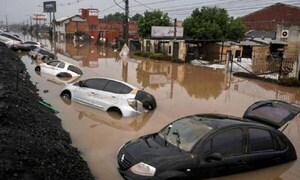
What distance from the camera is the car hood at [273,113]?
8617 millimetres

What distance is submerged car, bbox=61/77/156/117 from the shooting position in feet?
43.0

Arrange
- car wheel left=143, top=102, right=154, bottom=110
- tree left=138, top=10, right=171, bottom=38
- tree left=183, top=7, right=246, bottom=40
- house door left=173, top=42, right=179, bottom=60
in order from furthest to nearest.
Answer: tree left=138, top=10, right=171, bottom=38
tree left=183, top=7, right=246, bottom=40
house door left=173, top=42, right=179, bottom=60
car wheel left=143, top=102, right=154, bottom=110

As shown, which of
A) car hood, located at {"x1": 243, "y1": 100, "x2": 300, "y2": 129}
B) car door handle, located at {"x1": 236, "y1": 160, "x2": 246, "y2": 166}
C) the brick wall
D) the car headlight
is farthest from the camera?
the brick wall

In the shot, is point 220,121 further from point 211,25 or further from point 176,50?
point 211,25

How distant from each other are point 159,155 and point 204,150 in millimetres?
929

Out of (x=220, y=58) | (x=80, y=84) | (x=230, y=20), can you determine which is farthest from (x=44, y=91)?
(x=230, y=20)

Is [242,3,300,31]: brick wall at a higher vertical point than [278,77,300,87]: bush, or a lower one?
higher

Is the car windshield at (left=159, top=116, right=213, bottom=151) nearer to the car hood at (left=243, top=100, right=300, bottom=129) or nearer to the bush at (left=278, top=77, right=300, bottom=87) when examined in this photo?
the car hood at (left=243, top=100, right=300, bottom=129)

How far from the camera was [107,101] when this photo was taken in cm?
1342

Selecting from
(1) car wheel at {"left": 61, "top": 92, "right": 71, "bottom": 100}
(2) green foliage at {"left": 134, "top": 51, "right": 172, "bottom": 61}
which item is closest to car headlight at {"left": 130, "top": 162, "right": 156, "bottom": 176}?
(1) car wheel at {"left": 61, "top": 92, "right": 71, "bottom": 100}

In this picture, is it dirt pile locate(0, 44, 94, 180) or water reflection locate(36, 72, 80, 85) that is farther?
water reflection locate(36, 72, 80, 85)

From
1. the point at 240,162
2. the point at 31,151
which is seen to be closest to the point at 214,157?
the point at 240,162

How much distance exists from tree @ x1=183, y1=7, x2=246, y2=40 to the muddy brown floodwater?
1346 cm

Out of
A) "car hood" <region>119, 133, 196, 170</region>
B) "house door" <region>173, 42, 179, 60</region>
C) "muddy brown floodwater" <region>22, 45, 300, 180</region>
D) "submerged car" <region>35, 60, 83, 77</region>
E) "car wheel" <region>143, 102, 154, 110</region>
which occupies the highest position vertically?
"house door" <region>173, 42, 179, 60</region>
